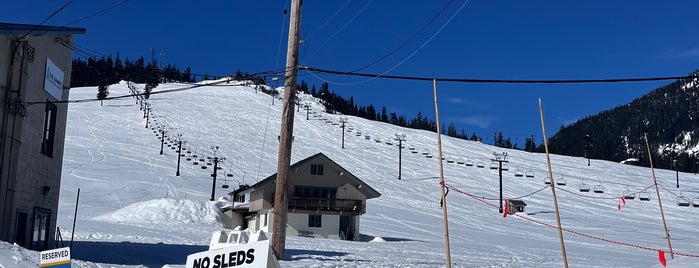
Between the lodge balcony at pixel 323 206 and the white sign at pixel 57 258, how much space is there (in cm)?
4166

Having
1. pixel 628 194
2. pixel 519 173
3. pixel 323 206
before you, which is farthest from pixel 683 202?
pixel 323 206

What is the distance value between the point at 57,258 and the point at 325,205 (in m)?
42.6

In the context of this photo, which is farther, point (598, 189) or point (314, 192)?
point (598, 189)

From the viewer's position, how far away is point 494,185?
9356cm

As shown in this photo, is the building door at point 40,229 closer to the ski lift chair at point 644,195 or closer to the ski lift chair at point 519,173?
the ski lift chair at point 644,195

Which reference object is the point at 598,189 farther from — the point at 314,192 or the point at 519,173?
the point at 314,192

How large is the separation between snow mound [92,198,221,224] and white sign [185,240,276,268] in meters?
42.4

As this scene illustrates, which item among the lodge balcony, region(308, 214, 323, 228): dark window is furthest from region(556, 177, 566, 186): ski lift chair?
region(308, 214, 323, 228): dark window

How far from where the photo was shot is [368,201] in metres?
73.7

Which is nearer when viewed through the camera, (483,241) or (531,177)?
(483,241)

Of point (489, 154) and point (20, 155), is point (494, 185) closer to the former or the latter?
point (489, 154)

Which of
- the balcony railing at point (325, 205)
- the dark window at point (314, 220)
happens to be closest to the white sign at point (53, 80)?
the balcony railing at point (325, 205)

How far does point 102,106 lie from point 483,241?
365 feet

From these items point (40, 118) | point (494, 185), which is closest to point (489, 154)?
point (494, 185)
